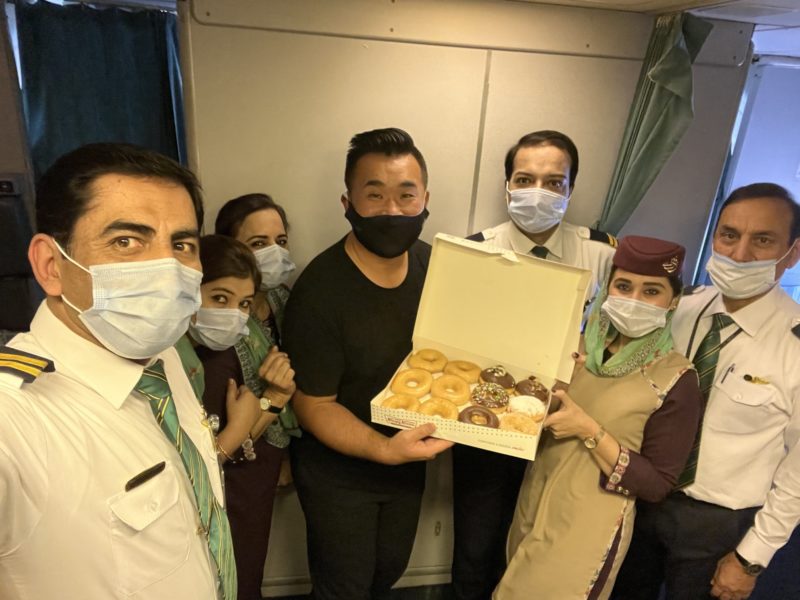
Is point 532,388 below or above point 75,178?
below

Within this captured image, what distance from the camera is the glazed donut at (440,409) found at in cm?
164

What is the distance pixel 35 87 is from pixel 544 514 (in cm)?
302

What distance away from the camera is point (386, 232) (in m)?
1.80

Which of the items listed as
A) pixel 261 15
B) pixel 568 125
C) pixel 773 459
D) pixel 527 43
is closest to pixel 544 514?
pixel 773 459

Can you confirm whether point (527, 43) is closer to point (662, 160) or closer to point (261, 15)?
point (662, 160)

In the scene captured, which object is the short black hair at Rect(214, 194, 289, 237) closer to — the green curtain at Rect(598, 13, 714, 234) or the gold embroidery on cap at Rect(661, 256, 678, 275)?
the gold embroidery on cap at Rect(661, 256, 678, 275)

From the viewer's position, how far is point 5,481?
34.0 inches

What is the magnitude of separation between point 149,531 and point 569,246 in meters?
1.95

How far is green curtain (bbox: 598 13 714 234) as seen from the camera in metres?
2.07

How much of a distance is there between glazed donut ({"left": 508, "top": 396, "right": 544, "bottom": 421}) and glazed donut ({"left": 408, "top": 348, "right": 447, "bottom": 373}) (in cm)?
30

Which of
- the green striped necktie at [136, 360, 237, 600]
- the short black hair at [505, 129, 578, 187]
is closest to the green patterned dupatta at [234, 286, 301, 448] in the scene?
the green striped necktie at [136, 360, 237, 600]

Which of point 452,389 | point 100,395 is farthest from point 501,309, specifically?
point 100,395

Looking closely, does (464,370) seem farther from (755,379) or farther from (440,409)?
(755,379)

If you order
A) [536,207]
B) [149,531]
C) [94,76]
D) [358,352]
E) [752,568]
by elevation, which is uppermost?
[94,76]
